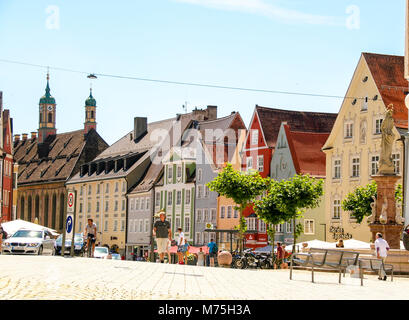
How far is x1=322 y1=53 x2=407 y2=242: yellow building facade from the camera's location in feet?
206

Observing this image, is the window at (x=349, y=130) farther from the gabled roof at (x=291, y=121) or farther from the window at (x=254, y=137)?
the window at (x=254, y=137)

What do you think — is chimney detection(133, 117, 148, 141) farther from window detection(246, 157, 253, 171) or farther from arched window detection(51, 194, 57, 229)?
window detection(246, 157, 253, 171)

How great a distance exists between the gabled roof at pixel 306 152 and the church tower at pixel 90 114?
2283 inches

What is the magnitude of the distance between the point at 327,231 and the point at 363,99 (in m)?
9.93

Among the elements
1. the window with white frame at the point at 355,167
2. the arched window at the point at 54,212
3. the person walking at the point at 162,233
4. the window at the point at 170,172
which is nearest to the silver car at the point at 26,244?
the person walking at the point at 162,233

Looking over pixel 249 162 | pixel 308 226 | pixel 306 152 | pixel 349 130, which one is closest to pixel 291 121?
pixel 249 162

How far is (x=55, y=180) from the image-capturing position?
12381 centimetres

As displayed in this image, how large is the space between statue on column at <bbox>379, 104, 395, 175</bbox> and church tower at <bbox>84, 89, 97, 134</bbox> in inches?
3700

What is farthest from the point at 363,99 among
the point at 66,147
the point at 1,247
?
the point at 66,147

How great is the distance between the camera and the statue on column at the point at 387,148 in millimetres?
36812

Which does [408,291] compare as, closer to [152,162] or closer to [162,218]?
[162,218]

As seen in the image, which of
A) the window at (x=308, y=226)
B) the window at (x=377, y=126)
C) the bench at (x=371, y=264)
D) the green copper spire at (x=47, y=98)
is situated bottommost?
the bench at (x=371, y=264)

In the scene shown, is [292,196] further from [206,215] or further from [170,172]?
[170,172]
